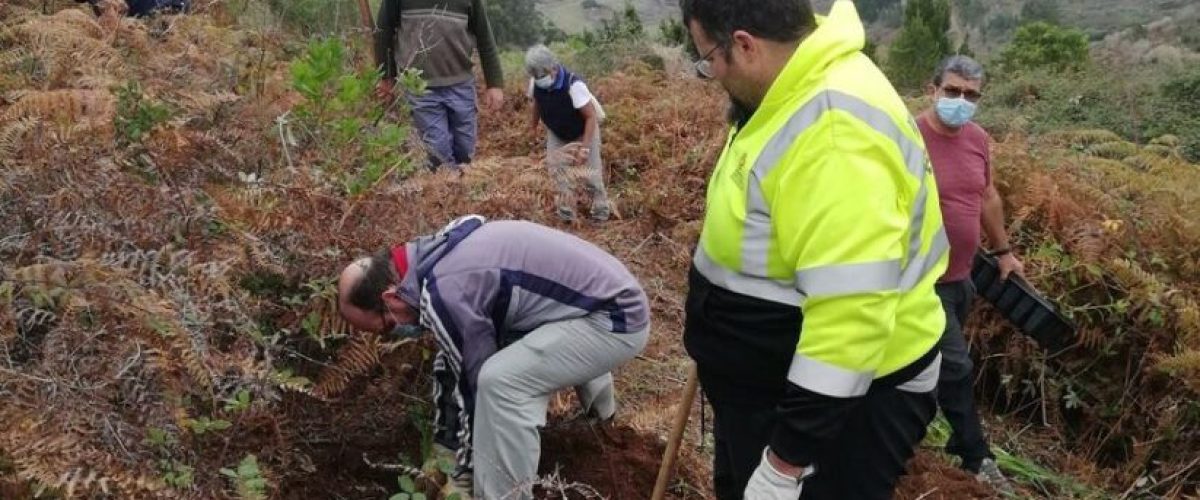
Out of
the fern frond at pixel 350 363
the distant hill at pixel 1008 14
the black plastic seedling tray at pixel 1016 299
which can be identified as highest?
the fern frond at pixel 350 363

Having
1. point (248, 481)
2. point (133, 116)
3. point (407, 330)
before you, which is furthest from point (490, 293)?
point (133, 116)

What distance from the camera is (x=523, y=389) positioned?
2984 millimetres

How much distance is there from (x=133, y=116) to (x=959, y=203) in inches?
127

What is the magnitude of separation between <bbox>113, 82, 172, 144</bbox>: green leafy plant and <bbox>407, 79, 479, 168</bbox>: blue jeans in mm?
1682

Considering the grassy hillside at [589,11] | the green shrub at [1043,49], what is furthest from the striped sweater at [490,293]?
the grassy hillside at [589,11]

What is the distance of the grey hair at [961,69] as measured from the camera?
3904mm

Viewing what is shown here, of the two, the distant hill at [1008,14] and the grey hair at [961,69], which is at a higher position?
the grey hair at [961,69]

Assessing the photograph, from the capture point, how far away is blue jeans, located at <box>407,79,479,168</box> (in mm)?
5465

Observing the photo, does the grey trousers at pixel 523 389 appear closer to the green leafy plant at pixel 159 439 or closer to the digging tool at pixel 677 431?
the digging tool at pixel 677 431

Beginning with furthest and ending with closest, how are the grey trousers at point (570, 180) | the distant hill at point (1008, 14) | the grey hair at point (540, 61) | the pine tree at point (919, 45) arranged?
the distant hill at point (1008, 14) → the pine tree at point (919, 45) → the grey hair at point (540, 61) → the grey trousers at point (570, 180)

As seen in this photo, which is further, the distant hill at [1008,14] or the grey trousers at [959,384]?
the distant hill at [1008,14]

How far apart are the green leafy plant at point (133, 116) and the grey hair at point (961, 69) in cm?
311

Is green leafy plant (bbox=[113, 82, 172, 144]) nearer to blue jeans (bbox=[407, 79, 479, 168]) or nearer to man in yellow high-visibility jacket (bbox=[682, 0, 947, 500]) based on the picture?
blue jeans (bbox=[407, 79, 479, 168])

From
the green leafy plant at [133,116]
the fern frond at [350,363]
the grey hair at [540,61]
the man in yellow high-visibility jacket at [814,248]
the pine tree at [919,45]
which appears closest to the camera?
the man in yellow high-visibility jacket at [814,248]
